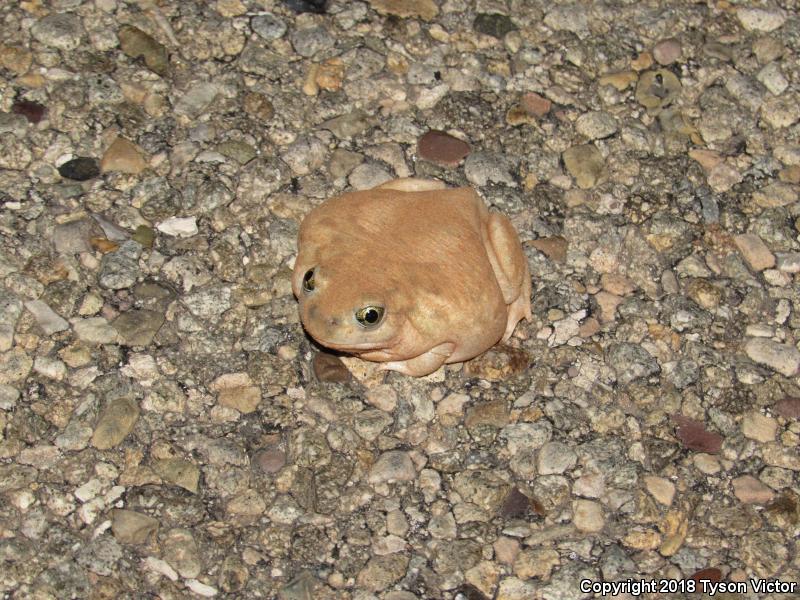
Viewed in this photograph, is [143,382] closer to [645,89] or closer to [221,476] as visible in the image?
[221,476]

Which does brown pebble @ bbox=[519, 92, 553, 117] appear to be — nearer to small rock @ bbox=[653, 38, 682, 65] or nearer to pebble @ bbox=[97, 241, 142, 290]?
small rock @ bbox=[653, 38, 682, 65]

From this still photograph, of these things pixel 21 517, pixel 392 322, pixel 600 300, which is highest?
pixel 392 322

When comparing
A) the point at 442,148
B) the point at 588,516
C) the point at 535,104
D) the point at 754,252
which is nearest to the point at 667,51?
the point at 535,104

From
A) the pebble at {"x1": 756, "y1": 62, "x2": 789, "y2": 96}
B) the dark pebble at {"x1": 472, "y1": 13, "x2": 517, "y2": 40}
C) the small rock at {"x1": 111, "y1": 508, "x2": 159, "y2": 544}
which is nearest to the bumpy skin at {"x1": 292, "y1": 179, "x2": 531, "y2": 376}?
the small rock at {"x1": 111, "y1": 508, "x2": 159, "y2": 544}

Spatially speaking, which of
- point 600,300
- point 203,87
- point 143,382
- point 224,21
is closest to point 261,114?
point 203,87

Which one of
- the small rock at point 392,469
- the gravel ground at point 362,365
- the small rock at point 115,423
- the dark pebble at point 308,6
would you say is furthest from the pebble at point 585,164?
the small rock at point 115,423

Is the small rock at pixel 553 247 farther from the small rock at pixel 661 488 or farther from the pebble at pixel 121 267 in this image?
the pebble at pixel 121 267
